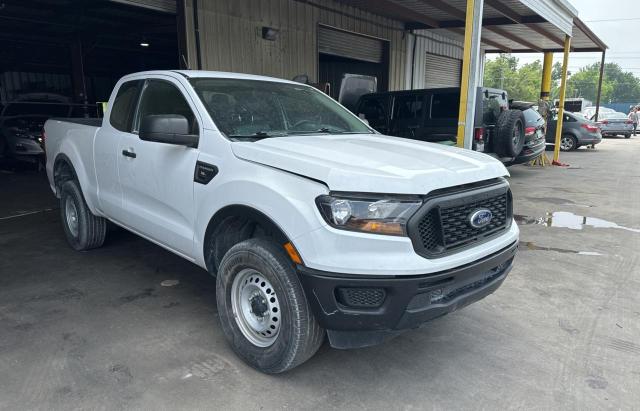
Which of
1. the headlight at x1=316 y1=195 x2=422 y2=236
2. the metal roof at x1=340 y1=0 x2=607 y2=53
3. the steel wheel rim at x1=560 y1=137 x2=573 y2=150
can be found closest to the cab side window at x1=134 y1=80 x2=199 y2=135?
the headlight at x1=316 y1=195 x2=422 y2=236

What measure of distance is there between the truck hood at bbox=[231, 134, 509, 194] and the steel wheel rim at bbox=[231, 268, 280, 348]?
2.35 ft

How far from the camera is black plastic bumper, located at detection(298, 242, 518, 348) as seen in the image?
2.40 meters

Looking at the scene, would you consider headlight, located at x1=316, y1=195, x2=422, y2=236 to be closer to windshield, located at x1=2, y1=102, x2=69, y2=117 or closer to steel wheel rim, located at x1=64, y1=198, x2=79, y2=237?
steel wheel rim, located at x1=64, y1=198, x2=79, y2=237

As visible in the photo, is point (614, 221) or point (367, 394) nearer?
point (367, 394)

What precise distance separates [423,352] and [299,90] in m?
2.46

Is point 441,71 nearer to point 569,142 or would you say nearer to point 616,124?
point 569,142

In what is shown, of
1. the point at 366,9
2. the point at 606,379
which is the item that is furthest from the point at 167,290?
the point at 366,9

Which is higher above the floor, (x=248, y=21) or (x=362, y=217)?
(x=248, y=21)

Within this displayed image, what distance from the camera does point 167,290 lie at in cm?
419

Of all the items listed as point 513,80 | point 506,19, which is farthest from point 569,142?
point 513,80

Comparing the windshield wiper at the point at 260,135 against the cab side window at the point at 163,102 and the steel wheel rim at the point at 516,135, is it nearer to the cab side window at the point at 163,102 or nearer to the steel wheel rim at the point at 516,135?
the cab side window at the point at 163,102

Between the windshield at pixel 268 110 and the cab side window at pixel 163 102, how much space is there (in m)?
0.17

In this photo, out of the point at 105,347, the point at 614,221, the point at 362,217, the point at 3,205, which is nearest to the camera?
the point at 362,217

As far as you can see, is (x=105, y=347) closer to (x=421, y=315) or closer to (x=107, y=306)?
(x=107, y=306)
